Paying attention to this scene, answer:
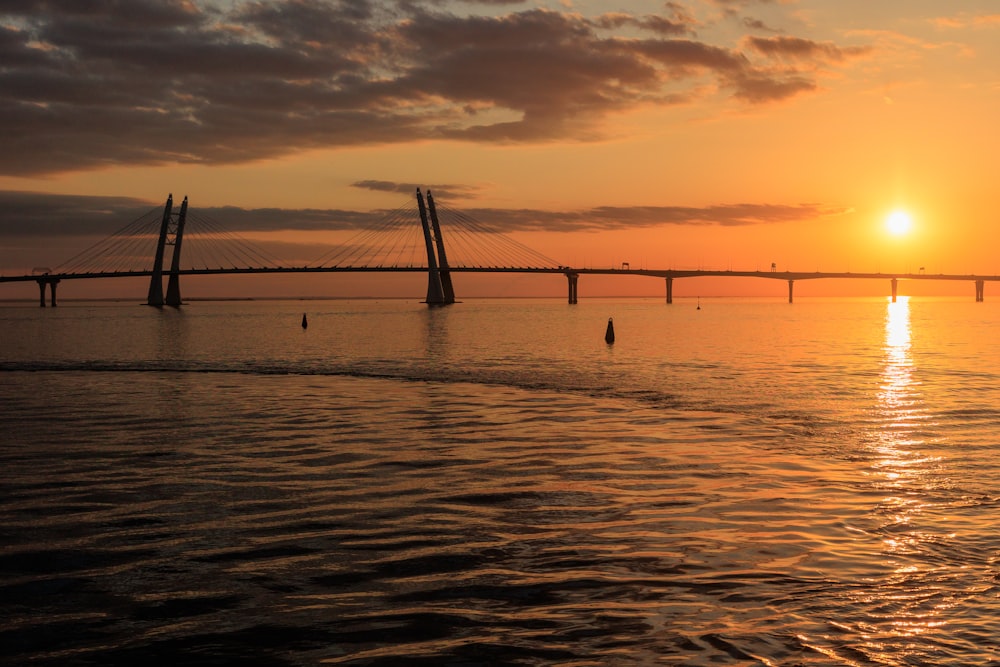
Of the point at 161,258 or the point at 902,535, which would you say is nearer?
the point at 902,535

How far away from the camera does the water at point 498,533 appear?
6.67 metres

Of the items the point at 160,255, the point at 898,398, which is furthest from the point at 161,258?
the point at 898,398

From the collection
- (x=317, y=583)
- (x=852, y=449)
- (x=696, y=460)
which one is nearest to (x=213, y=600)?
(x=317, y=583)

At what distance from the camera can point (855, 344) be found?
6394 cm

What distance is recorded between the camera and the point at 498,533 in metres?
10.0

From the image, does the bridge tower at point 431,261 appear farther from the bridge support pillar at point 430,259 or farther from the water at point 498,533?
the water at point 498,533

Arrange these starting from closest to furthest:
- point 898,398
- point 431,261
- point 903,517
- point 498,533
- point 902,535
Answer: point 902,535
point 498,533
point 903,517
point 898,398
point 431,261

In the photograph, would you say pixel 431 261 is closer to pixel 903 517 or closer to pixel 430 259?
pixel 430 259

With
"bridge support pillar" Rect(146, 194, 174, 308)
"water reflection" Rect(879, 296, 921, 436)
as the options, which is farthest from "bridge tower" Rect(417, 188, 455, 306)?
"water reflection" Rect(879, 296, 921, 436)

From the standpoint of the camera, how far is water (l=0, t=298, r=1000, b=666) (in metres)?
6.67

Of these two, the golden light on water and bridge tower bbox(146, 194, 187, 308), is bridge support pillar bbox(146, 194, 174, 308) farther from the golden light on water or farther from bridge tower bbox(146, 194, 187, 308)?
the golden light on water

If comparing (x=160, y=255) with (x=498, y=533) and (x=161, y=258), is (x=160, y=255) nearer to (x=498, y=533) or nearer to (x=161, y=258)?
(x=161, y=258)

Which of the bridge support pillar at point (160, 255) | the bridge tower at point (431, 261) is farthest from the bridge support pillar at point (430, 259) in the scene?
the bridge support pillar at point (160, 255)

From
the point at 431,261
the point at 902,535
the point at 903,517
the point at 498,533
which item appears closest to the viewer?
the point at 902,535
